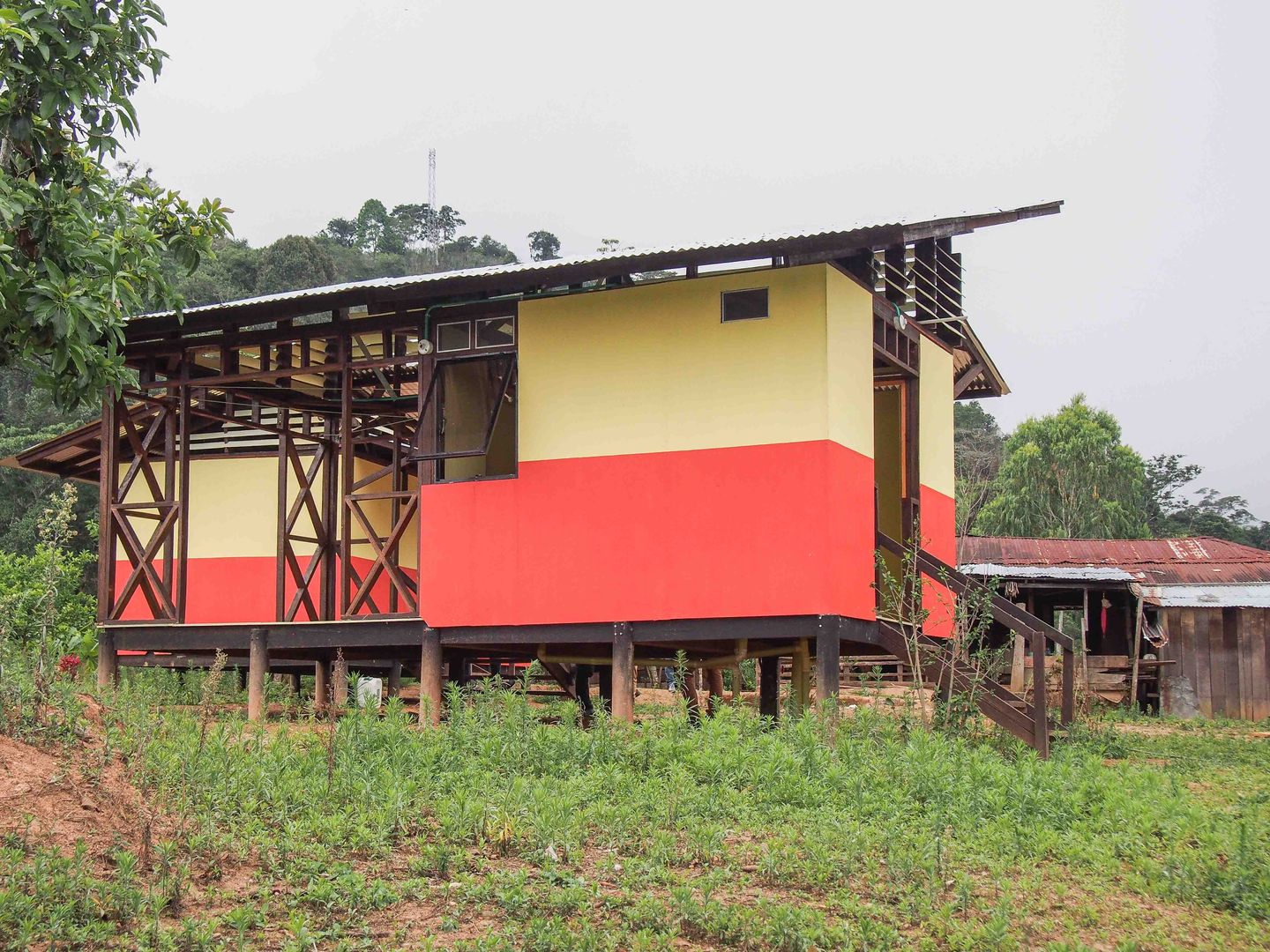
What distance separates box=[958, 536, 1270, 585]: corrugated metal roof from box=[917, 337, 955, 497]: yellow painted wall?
9346mm

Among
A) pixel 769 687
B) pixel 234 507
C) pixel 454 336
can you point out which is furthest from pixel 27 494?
→ pixel 769 687

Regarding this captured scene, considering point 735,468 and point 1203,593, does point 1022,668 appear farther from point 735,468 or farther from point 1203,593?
point 735,468

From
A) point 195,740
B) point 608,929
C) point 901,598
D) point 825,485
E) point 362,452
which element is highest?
point 362,452

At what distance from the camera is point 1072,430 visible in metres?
41.9

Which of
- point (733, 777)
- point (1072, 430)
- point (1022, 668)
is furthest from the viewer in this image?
point (1072, 430)

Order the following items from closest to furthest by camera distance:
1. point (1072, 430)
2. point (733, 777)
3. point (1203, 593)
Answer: point (733, 777)
point (1203, 593)
point (1072, 430)

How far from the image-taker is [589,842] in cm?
848

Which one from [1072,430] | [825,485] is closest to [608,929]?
[825,485]

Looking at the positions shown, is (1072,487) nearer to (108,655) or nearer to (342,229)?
(108,655)

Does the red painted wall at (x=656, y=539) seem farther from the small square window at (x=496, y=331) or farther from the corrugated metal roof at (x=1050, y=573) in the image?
the corrugated metal roof at (x=1050, y=573)

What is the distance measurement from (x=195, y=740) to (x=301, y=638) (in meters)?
5.26

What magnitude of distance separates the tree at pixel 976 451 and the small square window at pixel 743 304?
24677 millimetres

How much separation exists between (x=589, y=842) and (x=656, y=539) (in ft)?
16.5

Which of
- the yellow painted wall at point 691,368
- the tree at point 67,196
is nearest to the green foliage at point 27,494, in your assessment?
the yellow painted wall at point 691,368
